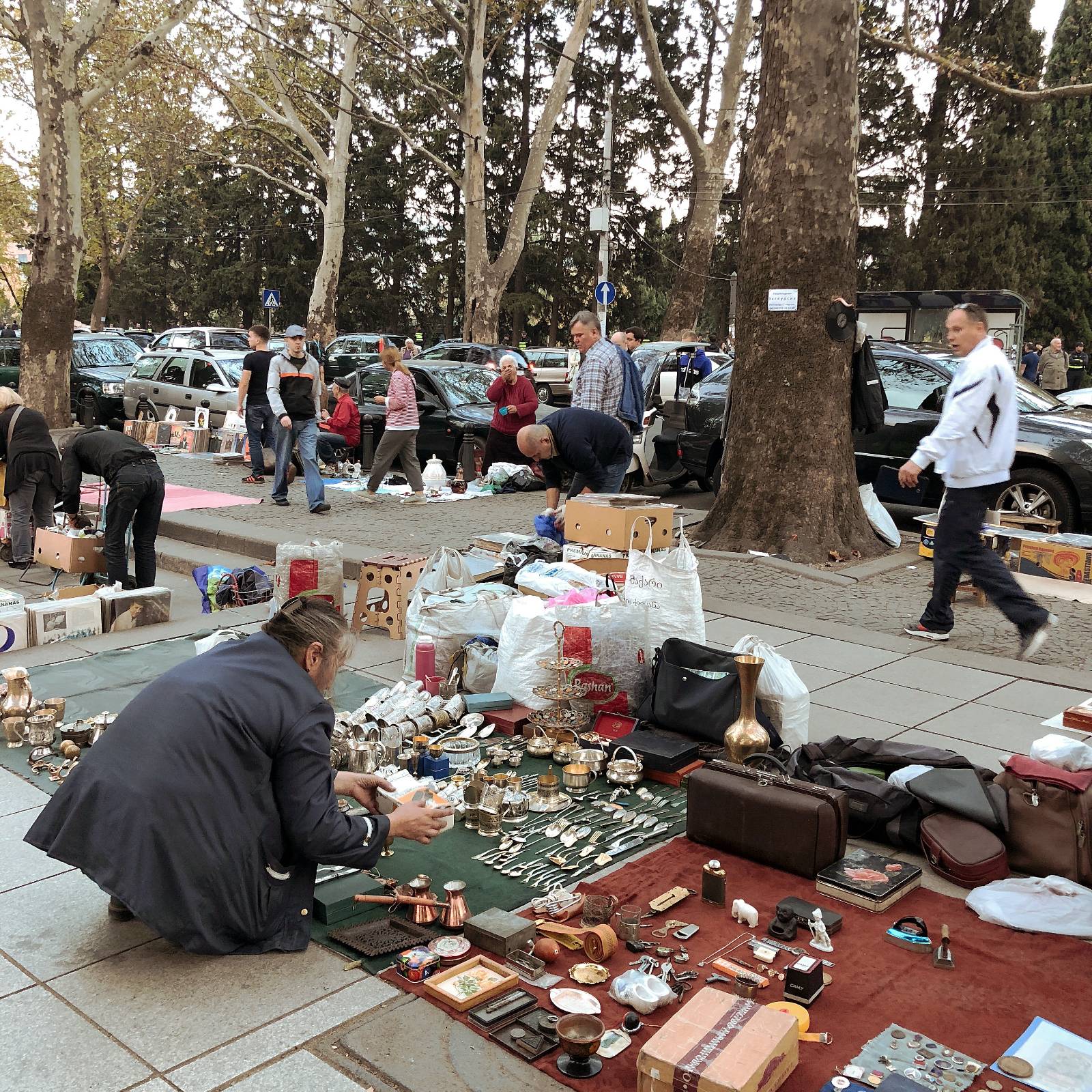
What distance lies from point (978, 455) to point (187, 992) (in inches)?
206

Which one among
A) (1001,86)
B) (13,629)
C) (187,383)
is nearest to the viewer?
(13,629)

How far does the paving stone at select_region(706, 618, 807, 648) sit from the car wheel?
11.4 feet

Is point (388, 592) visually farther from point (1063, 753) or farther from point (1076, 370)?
point (1076, 370)

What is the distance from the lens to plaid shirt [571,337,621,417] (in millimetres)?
9438

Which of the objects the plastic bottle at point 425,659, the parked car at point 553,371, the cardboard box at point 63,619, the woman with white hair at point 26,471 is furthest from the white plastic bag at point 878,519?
the parked car at point 553,371

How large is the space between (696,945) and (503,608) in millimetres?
2940

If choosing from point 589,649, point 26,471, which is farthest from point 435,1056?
point 26,471

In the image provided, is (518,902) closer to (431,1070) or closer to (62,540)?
(431,1070)

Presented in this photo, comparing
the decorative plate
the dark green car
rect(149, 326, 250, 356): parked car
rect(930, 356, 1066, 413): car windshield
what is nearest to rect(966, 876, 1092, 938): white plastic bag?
the decorative plate

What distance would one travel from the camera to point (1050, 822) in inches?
155

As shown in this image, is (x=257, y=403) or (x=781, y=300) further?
(x=257, y=403)

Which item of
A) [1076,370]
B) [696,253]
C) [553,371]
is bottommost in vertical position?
[553,371]

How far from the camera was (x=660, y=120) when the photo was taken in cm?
3994

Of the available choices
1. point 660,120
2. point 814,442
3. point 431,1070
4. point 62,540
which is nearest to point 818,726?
point 431,1070
